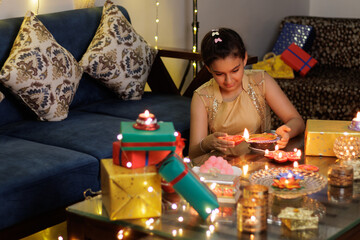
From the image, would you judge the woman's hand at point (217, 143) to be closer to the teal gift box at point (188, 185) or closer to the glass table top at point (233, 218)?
the glass table top at point (233, 218)

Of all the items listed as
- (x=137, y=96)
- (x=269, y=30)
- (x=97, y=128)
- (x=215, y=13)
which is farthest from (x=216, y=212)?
(x=269, y=30)

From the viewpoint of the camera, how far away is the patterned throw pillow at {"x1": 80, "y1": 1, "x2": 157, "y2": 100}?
3.04 meters

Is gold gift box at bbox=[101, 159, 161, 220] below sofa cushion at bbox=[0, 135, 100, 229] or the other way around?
the other way around

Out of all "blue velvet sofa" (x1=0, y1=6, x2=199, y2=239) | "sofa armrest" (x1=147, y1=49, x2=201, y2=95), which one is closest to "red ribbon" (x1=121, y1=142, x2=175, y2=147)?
"blue velvet sofa" (x1=0, y1=6, x2=199, y2=239)

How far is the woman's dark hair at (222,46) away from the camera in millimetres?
2271

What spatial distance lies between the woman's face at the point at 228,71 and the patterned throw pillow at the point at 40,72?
2.78 ft

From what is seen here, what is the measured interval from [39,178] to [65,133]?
483 mm

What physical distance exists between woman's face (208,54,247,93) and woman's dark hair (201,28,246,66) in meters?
0.02

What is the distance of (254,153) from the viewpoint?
2.15 m

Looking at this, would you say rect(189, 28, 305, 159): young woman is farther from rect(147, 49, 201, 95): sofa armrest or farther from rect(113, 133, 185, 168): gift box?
rect(147, 49, 201, 95): sofa armrest

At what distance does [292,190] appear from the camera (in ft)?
5.77

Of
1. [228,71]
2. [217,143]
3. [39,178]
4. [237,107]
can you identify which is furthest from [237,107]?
[39,178]

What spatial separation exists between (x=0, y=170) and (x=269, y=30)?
3118 mm

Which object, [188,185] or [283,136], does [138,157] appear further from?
[283,136]
